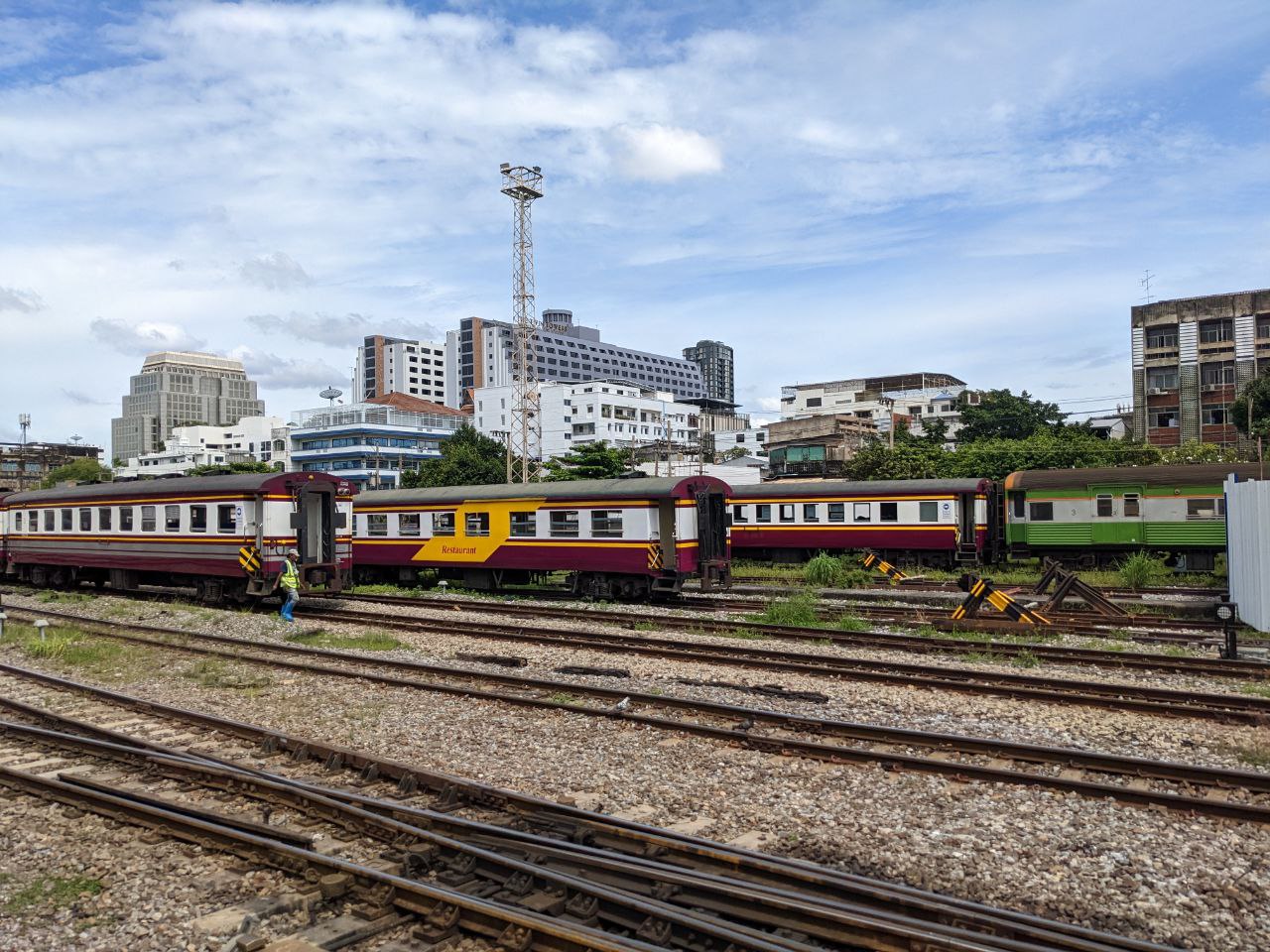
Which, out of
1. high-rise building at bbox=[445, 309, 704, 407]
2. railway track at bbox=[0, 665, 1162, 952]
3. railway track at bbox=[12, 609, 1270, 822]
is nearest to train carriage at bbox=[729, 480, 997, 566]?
railway track at bbox=[12, 609, 1270, 822]

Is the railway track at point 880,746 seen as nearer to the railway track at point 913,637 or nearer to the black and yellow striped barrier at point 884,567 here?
the railway track at point 913,637

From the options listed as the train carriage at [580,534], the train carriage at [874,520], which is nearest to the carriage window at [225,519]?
the train carriage at [580,534]

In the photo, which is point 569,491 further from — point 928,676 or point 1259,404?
point 1259,404

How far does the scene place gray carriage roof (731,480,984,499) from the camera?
93.3 ft

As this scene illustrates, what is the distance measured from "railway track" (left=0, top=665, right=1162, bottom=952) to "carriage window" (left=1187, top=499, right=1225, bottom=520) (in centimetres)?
2548

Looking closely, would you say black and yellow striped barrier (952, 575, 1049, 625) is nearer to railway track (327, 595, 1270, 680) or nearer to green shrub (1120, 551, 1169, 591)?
railway track (327, 595, 1270, 680)

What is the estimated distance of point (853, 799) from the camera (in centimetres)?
775

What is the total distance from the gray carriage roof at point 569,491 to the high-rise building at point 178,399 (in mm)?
160087

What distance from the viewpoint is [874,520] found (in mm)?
29578

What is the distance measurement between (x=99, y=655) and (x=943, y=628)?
44.4 feet

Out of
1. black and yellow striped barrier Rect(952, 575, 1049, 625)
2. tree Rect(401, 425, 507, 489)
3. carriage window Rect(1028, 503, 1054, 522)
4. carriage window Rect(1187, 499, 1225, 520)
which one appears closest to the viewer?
black and yellow striped barrier Rect(952, 575, 1049, 625)

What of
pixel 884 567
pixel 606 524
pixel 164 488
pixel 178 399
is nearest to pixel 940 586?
pixel 884 567

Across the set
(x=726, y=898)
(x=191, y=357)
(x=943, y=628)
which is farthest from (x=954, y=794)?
(x=191, y=357)

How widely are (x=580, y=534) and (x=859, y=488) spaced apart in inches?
463
